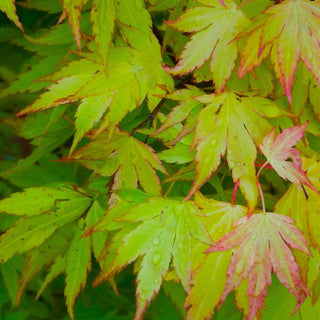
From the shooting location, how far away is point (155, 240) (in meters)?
0.67

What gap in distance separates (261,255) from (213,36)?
320mm

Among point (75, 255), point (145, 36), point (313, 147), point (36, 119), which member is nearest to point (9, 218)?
point (36, 119)

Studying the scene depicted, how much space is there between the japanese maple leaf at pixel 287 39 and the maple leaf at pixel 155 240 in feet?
0.71

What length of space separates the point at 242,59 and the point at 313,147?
0.85 ft

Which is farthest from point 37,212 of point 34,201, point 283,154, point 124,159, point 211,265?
point 283,154

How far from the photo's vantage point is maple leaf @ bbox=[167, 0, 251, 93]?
27.1 inches

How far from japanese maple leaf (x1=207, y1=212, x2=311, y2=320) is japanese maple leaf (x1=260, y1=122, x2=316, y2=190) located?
61mm

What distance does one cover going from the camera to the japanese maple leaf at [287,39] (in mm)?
652

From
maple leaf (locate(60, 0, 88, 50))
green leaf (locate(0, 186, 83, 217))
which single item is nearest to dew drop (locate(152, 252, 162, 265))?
green leaf (locate(0, 186, 83, 217))

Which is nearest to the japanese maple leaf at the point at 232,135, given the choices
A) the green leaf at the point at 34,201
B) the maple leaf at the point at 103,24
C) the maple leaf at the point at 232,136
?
the maple leaf at the point at 232,136

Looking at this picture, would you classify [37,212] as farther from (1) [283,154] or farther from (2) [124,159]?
(1) [283,154]

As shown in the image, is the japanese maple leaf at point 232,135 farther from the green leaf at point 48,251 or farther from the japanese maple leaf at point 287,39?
the green leaf at point 48,251

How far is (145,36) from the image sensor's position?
0.76 metres

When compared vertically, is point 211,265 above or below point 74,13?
below
